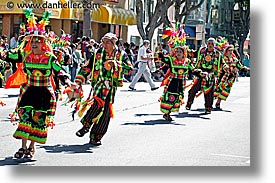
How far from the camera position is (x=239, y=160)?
923cm

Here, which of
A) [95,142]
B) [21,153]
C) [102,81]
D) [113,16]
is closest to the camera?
[21,153]

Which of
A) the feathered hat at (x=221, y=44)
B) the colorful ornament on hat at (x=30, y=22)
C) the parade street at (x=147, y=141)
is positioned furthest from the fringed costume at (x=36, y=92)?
the feathered hat at (x=221, y=44)

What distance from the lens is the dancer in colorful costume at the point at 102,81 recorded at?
31.6 feet

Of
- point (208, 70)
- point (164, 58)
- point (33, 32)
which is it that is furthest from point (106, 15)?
point (33, 32)

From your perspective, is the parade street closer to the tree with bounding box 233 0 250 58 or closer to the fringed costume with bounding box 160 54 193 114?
the fringed costume with bounding box 160 54 193 114

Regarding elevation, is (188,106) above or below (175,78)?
below

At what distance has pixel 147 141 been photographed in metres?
10.5

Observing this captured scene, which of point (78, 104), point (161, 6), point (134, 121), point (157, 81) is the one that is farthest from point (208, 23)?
point (78, 104)

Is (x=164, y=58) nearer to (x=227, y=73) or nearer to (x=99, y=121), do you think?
(x=99, y=121)

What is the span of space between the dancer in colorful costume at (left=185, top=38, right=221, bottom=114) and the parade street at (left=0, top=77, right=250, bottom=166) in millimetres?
423

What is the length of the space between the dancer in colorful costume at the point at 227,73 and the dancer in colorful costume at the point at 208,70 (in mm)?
669

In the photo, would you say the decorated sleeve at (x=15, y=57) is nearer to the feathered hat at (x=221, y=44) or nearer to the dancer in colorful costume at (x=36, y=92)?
the dancer in colorful costume at (x=36, y=92)

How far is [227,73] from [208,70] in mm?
1375
